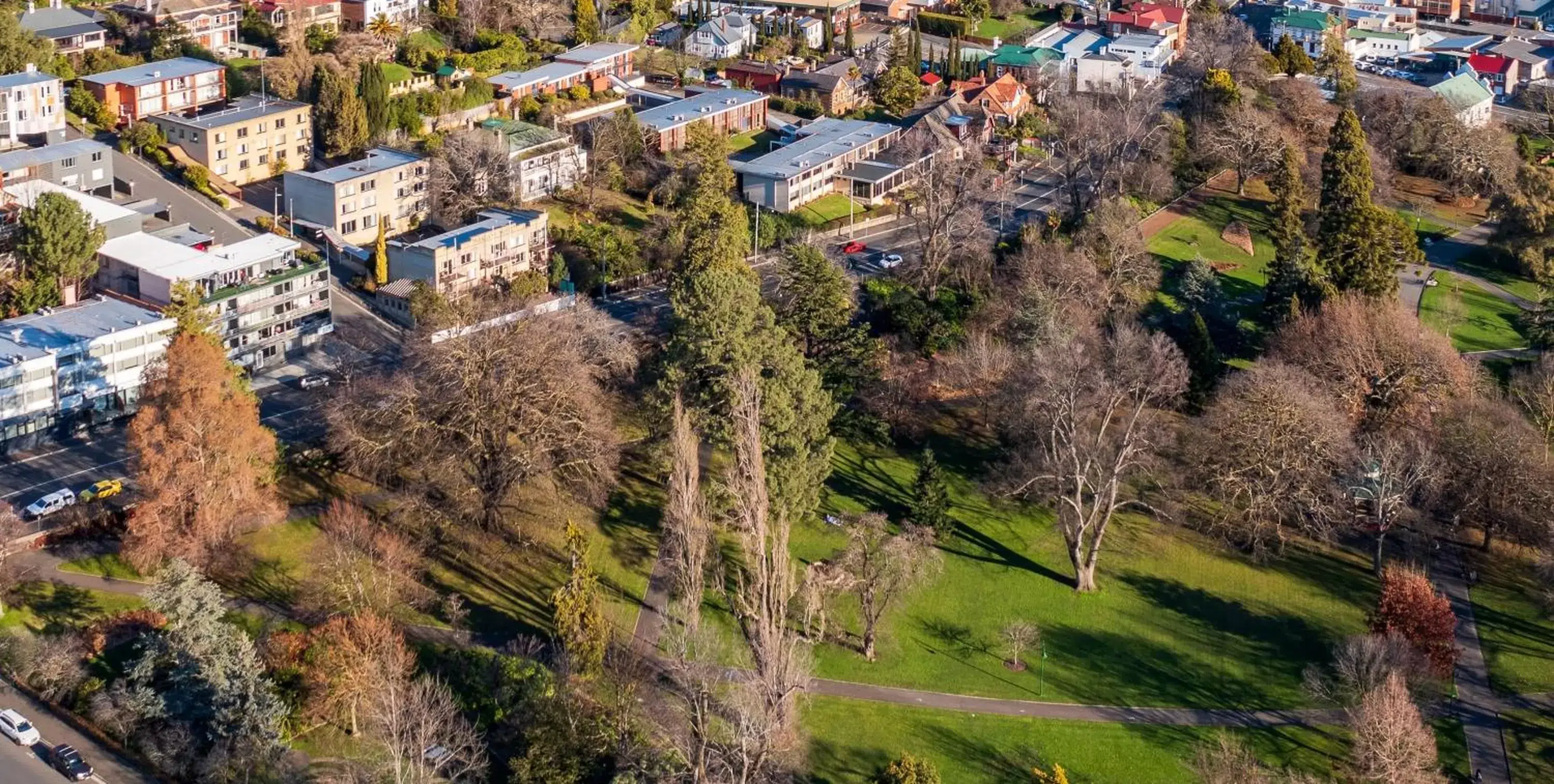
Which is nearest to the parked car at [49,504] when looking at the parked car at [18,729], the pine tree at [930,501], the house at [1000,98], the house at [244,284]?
the parked car at [18,729]

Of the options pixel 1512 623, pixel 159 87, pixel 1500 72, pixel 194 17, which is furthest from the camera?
pixel 1500 72

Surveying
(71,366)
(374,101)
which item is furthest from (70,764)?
(374,101)

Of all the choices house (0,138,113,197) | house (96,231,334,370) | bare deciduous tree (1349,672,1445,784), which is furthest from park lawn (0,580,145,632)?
bare deciduous tree (1349,672,1445,784)

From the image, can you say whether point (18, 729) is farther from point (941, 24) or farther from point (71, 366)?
point (941, 24)

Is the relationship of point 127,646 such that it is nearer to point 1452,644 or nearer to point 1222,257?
point 1452,644

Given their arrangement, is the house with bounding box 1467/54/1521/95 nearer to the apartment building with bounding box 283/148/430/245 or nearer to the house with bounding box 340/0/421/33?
the house with bounding box 340/0/421/33
